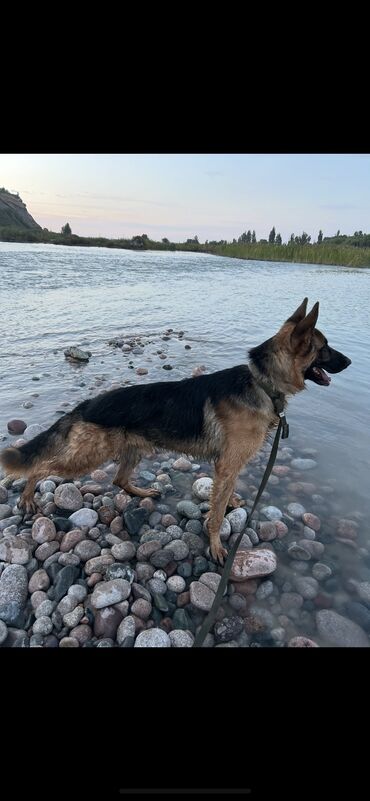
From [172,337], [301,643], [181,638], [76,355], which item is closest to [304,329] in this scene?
[301,643]

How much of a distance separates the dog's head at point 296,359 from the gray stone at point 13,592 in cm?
293

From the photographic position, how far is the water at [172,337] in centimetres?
581

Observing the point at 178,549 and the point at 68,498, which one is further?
the point at 68,498

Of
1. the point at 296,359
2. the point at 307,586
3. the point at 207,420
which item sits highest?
the point at 296,359

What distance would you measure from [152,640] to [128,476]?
1838 mm

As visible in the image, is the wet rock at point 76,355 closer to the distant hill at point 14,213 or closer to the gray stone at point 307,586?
the gray stone at point 307,586

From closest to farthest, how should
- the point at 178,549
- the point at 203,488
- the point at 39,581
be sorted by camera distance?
the point at 39,581 → the point at 178,549 → the point at 203,488

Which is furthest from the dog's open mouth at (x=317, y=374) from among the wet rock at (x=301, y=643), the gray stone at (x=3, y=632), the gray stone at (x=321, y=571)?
the gray stone at (x=3, y=632)

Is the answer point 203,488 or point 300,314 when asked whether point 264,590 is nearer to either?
point 203,488

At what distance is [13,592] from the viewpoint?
2.94m

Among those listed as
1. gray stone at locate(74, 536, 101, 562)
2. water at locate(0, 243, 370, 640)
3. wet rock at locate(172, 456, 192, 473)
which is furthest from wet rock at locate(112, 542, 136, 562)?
water at locate(0, 243, 370, 640)

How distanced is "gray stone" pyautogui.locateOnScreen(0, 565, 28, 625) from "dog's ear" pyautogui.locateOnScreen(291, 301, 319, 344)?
11.0 feet
